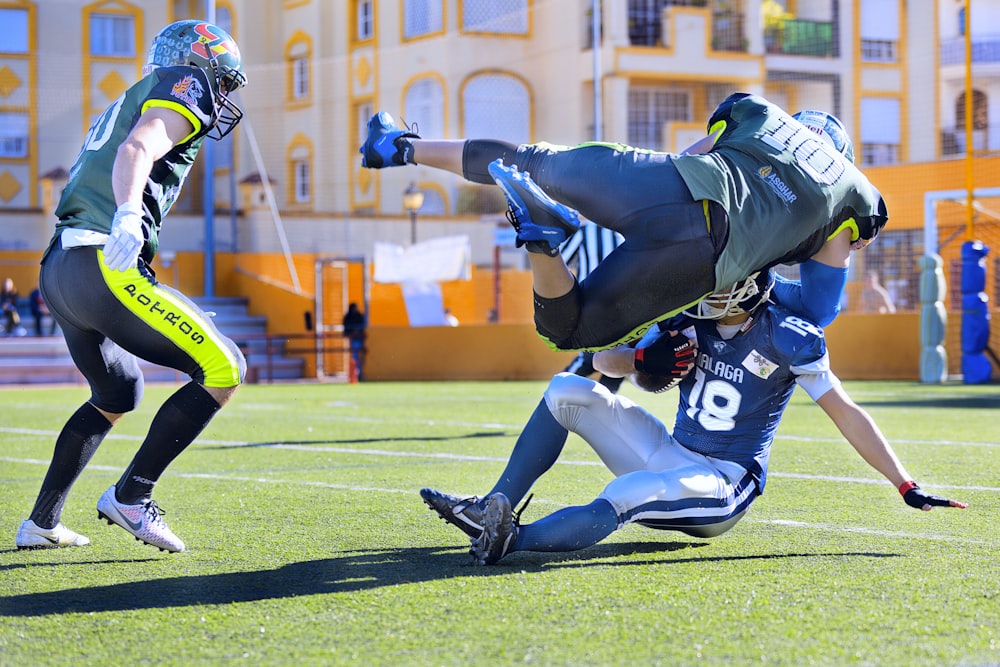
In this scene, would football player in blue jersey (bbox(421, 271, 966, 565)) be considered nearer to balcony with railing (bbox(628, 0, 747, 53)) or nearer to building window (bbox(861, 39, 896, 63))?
balcony with railing (bbox(628, 0, 747, 53))

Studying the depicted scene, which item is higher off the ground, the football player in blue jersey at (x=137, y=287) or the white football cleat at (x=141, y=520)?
the football player in blue jersey at (x=137, y=287)

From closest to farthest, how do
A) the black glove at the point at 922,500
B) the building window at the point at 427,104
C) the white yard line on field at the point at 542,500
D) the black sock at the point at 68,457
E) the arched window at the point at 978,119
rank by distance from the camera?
the black glove at the point at 922,500 → the white yard line on field at the point at 542,500 → the black sock at the point at 68,457 → the building window at the point at 427,104 → the arched window at the point at 978,119

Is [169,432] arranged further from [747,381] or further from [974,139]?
[974,139]

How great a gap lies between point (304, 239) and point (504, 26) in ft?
25.7

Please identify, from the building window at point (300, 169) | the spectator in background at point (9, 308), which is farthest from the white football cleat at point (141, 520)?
the building window at point (300, 169)

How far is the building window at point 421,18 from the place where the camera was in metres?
33.9

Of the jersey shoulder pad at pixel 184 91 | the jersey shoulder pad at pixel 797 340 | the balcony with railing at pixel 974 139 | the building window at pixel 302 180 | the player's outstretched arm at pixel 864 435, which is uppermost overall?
the balcony with railing at pixel 974 139

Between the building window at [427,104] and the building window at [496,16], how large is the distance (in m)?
1.72

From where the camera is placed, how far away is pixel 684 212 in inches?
162

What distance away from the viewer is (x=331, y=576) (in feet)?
14.0

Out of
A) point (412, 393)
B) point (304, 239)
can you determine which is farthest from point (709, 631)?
point (304, 239)

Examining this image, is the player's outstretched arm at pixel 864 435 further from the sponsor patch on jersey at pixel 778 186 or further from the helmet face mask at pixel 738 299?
the sponsor patch on jersey at pixel 778 186

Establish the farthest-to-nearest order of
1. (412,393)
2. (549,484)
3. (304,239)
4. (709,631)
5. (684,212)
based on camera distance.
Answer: (304,239)
(412,393)
(549,484)
(684,212)
(709,631)

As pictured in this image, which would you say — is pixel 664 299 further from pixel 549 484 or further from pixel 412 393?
pixel 412 393
